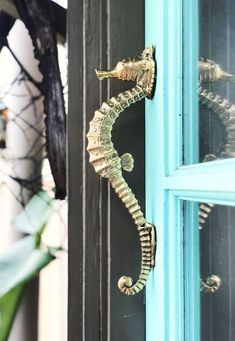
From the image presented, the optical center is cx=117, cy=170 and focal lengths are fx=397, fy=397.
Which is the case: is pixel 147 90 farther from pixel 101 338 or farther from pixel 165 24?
pixel 101 338

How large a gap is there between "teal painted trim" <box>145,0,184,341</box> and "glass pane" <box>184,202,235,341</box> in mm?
15

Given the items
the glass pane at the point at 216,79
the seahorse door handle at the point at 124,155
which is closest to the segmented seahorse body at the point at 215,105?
the glass pane at the point at 216,79

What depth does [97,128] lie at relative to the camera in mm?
550

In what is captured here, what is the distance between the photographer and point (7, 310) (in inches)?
25.8

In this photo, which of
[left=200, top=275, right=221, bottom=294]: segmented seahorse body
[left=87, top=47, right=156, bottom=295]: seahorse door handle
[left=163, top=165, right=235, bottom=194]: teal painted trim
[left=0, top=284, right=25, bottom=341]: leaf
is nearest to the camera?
[left=163, top=165, right=235, bottom=194]: teal painted trim

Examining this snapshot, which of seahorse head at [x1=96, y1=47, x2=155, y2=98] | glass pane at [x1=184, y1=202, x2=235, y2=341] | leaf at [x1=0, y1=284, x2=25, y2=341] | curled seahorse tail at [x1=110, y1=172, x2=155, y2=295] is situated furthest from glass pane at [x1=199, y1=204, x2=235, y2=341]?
leaf at [x1=0, y1=284, x2=25, y2=341]

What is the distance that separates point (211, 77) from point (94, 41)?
0.23 meters

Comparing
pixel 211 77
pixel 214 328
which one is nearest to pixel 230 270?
pixel 214 328

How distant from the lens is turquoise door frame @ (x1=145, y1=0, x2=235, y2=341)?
1.56ft

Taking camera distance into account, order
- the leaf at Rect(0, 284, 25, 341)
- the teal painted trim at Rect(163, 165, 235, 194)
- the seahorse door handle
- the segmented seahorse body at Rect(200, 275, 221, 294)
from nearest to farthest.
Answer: the teal painted trim at Rect(163, 165, 235, 194) → the segmented seahorse body at Rect(200, 275, 221, 294) → the seahorse door handle → the leaf at Rect(0, 284, 25, 341)

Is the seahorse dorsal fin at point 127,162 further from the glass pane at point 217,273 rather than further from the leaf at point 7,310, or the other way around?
the leaf at point 7,310

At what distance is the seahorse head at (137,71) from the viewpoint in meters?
0.55

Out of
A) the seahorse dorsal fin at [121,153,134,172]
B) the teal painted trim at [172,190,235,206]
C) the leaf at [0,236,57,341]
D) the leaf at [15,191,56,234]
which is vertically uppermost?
the seahorse dorsal fin at [121,153,134,172]

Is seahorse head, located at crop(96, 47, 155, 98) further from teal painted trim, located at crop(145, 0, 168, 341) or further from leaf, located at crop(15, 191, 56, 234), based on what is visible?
leaf, located at crop(15, 191, 56, 234)
